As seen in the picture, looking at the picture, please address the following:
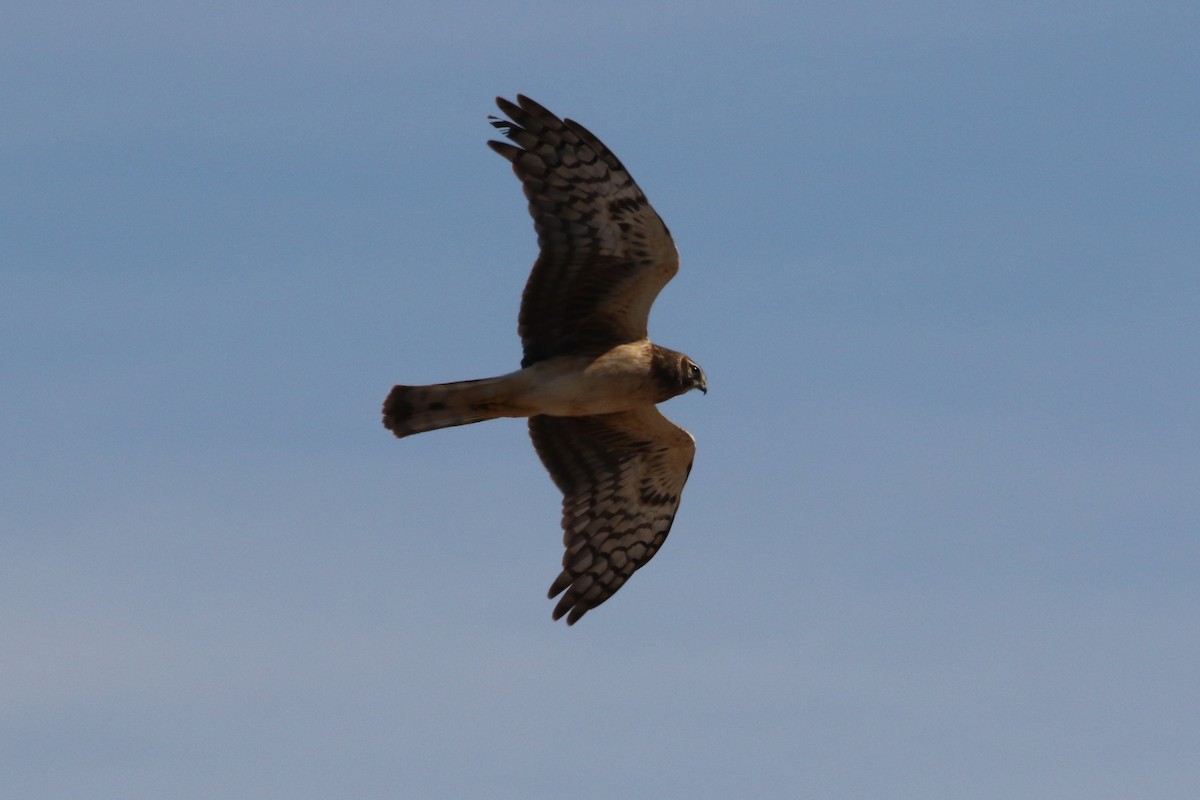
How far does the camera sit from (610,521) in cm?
1798

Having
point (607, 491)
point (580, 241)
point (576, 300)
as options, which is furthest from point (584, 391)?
point (607, 491)

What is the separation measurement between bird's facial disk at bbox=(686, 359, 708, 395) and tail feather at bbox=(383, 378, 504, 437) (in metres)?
1.57

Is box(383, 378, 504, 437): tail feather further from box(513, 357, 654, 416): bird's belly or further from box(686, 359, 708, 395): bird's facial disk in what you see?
box(686, 359, 708, 395): bird's facial disk

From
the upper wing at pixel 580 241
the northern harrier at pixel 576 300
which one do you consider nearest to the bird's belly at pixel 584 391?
the northern harrier at pixel 576 300

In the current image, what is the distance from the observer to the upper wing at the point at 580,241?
16.2 m

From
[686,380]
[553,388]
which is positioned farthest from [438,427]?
[686,380]

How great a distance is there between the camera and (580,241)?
53.6 ft

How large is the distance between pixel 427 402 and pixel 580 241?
5.72ft

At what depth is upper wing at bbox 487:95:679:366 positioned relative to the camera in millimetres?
16156

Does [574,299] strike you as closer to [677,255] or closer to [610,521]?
[677,255]

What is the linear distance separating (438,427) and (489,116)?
8.05 feet

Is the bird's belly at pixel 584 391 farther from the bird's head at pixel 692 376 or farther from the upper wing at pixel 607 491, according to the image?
the upper wing at pixel 607 491

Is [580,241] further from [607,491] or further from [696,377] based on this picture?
[607,491]

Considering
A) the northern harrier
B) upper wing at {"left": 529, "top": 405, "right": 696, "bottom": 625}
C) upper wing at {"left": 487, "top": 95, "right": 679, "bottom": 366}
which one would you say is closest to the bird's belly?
the northern harrier
